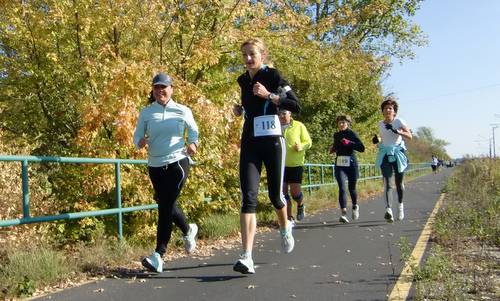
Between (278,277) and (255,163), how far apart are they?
1090 millimetres

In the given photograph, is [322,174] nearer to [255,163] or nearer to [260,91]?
[255,163]

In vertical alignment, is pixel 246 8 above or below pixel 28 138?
above

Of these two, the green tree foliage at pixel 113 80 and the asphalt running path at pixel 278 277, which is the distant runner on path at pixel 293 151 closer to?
the green tree foliage at pixel 113 80

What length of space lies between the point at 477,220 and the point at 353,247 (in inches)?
77.4

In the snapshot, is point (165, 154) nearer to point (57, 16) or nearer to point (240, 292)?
point (240, 292)

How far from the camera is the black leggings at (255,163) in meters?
5.36

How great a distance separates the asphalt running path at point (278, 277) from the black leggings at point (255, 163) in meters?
0.75

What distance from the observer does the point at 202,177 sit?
8.38 metres

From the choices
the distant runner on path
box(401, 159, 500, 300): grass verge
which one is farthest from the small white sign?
box(401, 159, 500, 300): grass verge

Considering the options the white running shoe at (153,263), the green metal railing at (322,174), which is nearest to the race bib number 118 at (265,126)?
the white running shoe at (153,263)

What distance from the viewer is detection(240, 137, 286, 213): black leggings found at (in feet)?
17.6

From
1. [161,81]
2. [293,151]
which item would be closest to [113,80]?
[161,81]

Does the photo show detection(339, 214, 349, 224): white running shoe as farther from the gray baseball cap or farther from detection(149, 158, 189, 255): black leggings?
the gray baseball cap

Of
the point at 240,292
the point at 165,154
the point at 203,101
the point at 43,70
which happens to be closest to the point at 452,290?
the point at 240,292
